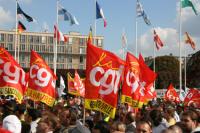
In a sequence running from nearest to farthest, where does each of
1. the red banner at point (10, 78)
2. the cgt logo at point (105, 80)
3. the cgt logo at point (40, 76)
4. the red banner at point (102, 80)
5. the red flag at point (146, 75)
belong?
1. the red banner at point (102, 80)
2. the cgt logo at point (105, 80)
3. the red banner at point (10, 78)
4. the cgt logo at point (40, 76)
5. the red flag at point (146, 75)

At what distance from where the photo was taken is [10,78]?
13266mm

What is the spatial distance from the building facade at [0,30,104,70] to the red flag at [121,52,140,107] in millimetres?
116798

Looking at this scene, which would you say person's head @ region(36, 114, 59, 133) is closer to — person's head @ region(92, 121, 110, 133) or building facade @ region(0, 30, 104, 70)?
person's head @ region(92, 121, 110, 133)

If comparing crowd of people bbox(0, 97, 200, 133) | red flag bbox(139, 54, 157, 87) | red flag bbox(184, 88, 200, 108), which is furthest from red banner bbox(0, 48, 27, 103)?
red flag bbox(184, 88, 200, 108)

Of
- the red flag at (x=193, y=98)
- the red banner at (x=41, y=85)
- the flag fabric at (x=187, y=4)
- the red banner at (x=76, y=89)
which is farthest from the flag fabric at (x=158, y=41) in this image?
the red banner at (x=41, y=85)

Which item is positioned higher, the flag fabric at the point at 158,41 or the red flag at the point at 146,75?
the flag fabric at the point at 158,41

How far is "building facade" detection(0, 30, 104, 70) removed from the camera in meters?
134

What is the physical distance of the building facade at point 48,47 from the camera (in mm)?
134250

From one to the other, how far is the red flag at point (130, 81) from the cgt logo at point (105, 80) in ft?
11.9

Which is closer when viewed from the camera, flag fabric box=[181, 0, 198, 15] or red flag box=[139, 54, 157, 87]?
red flag box=[139, 54, 157, 87]

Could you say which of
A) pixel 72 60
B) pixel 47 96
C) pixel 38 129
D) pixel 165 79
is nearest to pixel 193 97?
pixel 47 96

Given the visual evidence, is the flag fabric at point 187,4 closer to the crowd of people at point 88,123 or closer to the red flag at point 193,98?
the red flag at point 193,98

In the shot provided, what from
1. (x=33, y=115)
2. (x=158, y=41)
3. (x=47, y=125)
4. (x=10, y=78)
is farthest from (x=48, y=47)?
(x=47, y=125)

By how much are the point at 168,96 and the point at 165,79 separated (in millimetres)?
72472
